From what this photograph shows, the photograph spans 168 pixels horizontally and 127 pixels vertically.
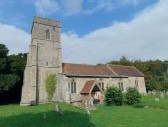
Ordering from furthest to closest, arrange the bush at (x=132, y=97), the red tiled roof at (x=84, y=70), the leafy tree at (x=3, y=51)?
the red tiled roof at (x=84, y=70)
the leafy tree at (x=3, y=51)
the bush at (x=132, y=97)

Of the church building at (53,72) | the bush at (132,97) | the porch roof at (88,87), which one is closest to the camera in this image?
the bush at (132,97)

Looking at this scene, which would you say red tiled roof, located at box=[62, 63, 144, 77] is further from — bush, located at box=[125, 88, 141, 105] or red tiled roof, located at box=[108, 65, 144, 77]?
bush, located at box=[125, 88, 141, 105]

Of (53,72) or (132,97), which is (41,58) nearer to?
(53,72)

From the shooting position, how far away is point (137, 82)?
5500 centimetres

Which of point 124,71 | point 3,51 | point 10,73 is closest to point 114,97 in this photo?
point 10,73

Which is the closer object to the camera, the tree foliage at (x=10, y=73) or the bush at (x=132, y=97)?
the bush at (x=132, y=97)

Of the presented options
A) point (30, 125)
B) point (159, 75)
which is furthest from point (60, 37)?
point (159, 75)

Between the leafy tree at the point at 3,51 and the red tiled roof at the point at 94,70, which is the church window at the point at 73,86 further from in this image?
the leafy tree at the point at 3,51

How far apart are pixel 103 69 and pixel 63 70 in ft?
35.2

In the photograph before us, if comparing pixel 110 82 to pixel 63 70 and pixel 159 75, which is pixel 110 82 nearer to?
pixel 63 70

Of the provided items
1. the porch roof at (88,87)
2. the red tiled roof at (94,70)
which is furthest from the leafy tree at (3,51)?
the porch roof at (88,87)

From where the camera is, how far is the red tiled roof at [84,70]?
142ft

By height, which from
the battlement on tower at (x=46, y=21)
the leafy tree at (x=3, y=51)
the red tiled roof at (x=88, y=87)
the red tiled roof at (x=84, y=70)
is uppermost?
the battlement on tower at (x=46, y=21)

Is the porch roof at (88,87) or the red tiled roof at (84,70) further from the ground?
the red tiled roof at (84,70)
